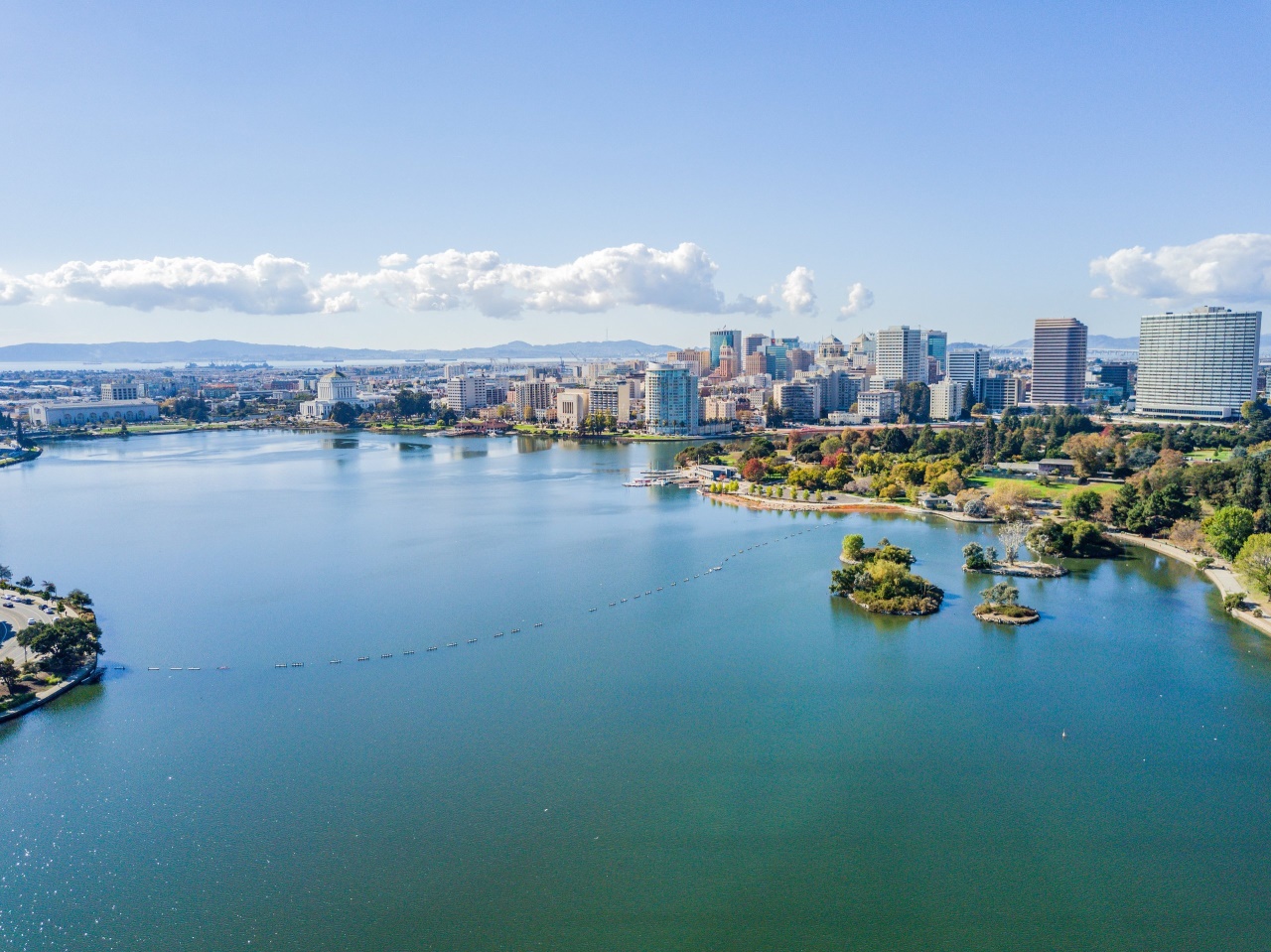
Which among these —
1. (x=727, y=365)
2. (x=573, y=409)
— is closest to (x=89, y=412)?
(x=573, y=409)

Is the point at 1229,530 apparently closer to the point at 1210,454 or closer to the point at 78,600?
the point at 1210,454

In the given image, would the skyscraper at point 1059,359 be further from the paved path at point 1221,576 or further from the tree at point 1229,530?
the tree at point 1229,530

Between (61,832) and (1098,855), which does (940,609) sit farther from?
(61,832)

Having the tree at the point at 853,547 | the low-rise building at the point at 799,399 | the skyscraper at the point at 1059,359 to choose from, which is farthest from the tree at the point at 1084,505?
the skyscraper at the point at 1059,359

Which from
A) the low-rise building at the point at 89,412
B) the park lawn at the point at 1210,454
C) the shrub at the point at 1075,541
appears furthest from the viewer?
the low-rise building at the point at 89,412

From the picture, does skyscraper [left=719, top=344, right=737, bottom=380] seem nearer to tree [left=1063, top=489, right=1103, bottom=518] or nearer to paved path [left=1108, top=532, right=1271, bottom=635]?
tree [left=1063, top=489, right=1103, bottom=518]

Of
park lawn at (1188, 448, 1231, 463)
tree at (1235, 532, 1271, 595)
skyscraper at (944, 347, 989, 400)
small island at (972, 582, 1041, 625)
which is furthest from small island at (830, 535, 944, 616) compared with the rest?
skyscraper at (944, 347, 989, 400)

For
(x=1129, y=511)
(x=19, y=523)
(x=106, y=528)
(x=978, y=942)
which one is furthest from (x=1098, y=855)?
(x=19, y=523)
